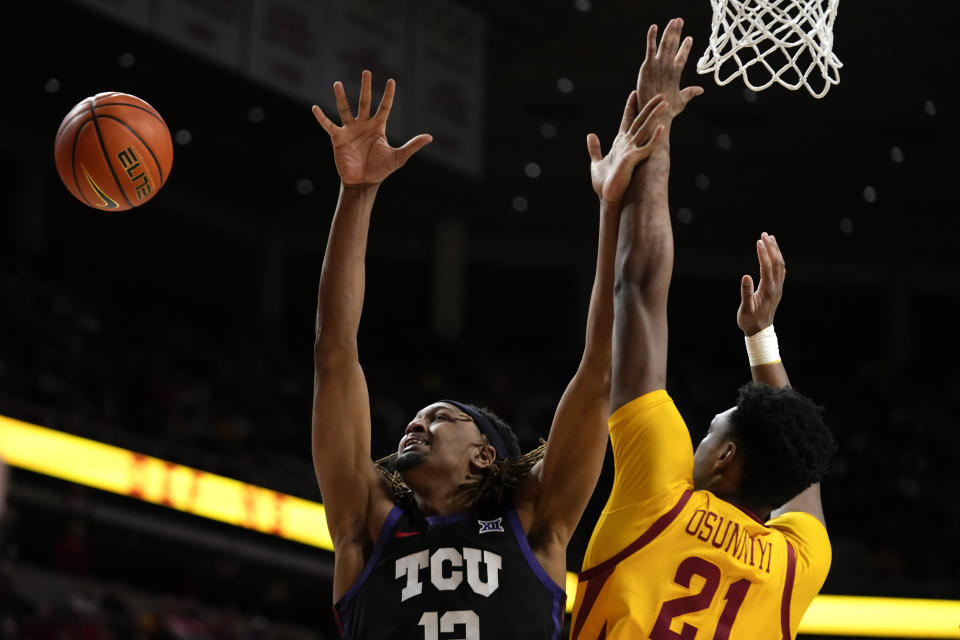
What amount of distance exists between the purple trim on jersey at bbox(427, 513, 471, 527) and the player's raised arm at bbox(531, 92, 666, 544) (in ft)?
0.62

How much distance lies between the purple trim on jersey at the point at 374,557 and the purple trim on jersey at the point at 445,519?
0.27ft

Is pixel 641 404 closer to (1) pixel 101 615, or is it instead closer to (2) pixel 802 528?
(2) pixel 802 528

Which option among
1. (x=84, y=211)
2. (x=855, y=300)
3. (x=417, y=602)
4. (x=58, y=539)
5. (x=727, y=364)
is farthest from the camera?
(x=855, y=300)

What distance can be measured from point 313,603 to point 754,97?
7849 mm

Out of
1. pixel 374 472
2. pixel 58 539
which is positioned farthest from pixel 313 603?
pixel 374 472

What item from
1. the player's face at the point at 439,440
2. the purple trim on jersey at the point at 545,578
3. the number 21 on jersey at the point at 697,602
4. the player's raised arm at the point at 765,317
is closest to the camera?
the number 21 on jersey at the point at 697,602

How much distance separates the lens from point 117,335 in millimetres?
14359

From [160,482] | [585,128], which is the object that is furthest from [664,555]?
[585,128]

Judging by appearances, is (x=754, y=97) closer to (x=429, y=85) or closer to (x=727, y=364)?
(x=429, y=85)

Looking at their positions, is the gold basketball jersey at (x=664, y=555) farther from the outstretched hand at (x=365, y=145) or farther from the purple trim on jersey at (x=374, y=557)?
the outstretched hand at (x=365, y=145)

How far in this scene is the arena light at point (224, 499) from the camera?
35.8 feet

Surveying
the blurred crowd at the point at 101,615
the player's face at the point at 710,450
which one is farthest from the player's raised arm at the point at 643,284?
the blurred crowd at the point at 101,615

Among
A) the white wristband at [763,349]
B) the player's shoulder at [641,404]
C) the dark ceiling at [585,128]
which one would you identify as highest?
the dark ceiling at [585,128]

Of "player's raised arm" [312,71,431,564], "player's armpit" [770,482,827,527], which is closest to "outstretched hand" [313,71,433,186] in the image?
"player's raised arm" [312,71,431,564]
